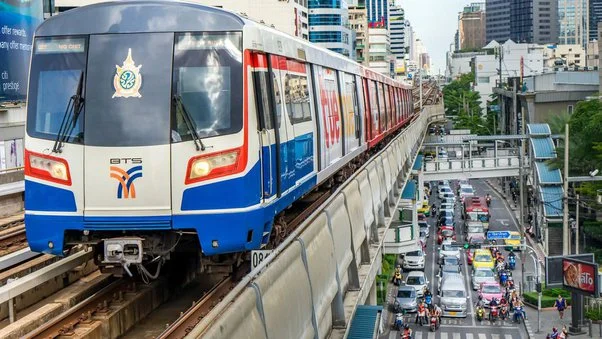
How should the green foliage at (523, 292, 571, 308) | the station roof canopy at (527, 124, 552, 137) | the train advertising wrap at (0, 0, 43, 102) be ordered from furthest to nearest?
the station roof canopy at (527, 124, 552, 137) < the green foliage at (523, 292, 571, 308) < the train advertising wrap at (0, 0, 43, 102)

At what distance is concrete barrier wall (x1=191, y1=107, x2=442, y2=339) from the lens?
297 inches

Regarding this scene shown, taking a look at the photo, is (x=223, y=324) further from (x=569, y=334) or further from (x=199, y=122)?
(x=569, y=334)

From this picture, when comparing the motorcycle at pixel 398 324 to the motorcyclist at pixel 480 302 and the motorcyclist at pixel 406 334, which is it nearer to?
the motorcyclist at pixel 406 334

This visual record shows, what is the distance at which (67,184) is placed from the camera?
9.90m

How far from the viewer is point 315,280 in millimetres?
10617

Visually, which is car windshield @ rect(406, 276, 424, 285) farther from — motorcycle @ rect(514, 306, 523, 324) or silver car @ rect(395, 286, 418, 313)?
motorcycle @ rect(514, 306, 523, 324)

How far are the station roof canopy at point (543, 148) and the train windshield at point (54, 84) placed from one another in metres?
40.3

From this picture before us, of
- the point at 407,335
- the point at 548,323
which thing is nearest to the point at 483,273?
the point at 548,323

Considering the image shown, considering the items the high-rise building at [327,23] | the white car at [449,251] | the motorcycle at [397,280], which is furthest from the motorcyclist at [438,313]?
the high-rise building at [327,23]

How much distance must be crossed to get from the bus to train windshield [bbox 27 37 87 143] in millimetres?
47806

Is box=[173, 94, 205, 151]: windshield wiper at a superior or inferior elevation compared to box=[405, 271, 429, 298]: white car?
superior

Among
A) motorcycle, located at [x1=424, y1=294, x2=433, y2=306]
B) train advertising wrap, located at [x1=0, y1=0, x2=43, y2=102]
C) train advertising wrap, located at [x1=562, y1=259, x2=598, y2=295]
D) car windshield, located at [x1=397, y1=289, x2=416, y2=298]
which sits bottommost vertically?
motorcycle, located at [x1=424, y1=294, x2=433, y2=306]

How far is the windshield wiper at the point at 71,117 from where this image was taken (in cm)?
995

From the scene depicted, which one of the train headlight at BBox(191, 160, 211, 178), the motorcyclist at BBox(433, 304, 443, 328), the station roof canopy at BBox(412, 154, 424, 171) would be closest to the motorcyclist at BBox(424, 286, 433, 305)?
the motorcyclist at BBox(433, 304, 443, 328)
